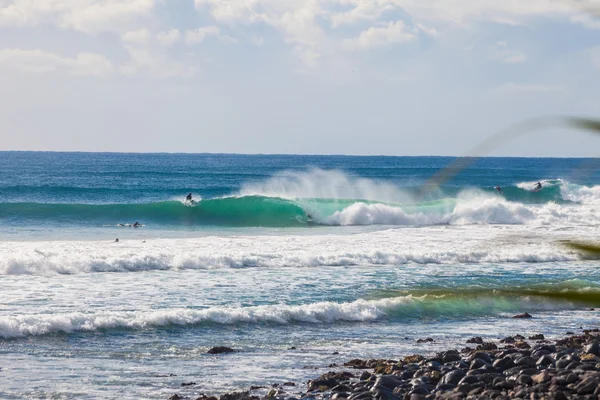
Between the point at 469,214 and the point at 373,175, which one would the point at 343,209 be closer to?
the point at 469,214

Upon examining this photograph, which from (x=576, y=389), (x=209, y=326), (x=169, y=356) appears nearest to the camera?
(x=576, y=389)

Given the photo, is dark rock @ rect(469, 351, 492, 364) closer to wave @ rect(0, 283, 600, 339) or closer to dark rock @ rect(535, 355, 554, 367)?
dark rock @ rect(535, 355, 554, 367)

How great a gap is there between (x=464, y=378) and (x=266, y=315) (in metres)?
5.43

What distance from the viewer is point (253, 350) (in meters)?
11.0

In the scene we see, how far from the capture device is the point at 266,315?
12992mm

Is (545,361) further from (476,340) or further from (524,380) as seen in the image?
(476,340)

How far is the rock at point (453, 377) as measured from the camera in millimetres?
8203

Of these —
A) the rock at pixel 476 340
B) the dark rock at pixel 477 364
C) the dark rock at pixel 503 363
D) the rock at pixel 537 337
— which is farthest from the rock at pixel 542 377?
the rock at pixel 537 337

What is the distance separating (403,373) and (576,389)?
7.89 ft

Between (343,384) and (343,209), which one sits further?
(343,209)

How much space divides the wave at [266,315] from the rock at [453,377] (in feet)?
7.35

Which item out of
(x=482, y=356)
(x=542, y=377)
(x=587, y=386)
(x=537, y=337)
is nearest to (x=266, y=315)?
(x=537, y=337)

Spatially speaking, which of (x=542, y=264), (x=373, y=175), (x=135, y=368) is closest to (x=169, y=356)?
(x=135, y=368)

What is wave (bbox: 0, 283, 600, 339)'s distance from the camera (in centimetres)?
1175
